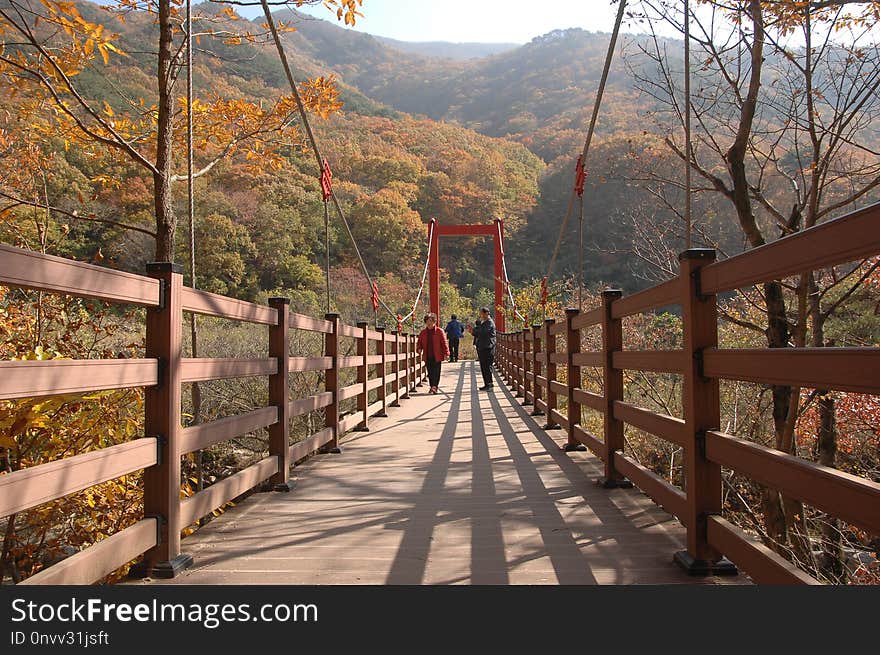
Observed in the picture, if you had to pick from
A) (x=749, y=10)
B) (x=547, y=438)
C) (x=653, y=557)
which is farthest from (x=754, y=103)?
(x=653, y=557)

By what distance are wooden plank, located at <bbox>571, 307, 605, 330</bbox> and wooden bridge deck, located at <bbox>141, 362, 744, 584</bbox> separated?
2.64 feet

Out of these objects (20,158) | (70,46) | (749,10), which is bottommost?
(20,158)

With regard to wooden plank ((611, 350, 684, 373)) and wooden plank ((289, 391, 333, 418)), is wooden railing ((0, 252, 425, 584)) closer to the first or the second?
wooden plank ((289, 391, 333, 418))

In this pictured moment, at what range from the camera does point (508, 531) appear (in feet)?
8.48

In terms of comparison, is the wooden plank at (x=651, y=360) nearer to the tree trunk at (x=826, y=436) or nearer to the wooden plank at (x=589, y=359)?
the wooden plank at (x=589, y=359)

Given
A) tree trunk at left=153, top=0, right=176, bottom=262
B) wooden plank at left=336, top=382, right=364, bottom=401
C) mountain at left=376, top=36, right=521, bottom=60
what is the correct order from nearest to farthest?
tree trunk at left=153, top=0, right=176, bottom=262 → wooden plank at left=336, top=382, right=364, bottom=401 → mountain at left=376, top=36, right=521, bottom=60

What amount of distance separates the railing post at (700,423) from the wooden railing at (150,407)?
156 centimetres

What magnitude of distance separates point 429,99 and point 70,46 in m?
62.1

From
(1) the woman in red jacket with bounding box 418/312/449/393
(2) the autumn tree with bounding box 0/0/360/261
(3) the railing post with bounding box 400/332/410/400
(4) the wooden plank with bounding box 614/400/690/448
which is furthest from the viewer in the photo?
(1) the woman in red jacket with bounding box 418/312/449/393

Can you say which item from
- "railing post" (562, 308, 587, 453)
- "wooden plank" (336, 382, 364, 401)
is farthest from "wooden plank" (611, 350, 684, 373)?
"wooden plank" (336, 382, 364, 401)

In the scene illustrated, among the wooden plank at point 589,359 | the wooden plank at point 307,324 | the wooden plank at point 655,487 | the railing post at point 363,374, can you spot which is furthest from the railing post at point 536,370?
the wooden plank at point 655,487

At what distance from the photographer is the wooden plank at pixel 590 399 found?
341 cm

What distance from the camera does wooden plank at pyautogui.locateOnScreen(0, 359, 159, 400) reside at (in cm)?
140
